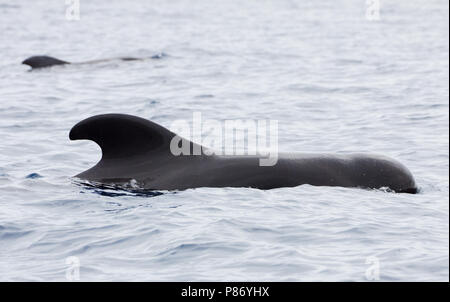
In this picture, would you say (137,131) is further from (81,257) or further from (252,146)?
(252,146)

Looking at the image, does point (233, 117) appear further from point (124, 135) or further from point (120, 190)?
point (120, 190)

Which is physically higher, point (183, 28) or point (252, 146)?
point (183, 28)

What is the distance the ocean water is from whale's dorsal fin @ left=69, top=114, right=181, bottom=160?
1.98 ft

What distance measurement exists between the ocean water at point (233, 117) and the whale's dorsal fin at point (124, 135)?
604mm

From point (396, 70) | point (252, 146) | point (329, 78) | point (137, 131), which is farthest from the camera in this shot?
point (396, 70)

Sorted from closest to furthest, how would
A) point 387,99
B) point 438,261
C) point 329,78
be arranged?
point 438,261 → point 387,99 → point 329,78

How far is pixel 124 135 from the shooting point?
11.2m

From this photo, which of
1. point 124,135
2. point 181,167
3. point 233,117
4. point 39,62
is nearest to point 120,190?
point 124,135

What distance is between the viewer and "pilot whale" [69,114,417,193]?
440 inches

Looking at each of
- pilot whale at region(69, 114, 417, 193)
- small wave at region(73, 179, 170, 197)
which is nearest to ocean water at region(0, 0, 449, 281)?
small wave at region(73, 179, 170, 197)

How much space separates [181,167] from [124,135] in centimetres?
82

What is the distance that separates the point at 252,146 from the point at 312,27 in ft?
91.6
